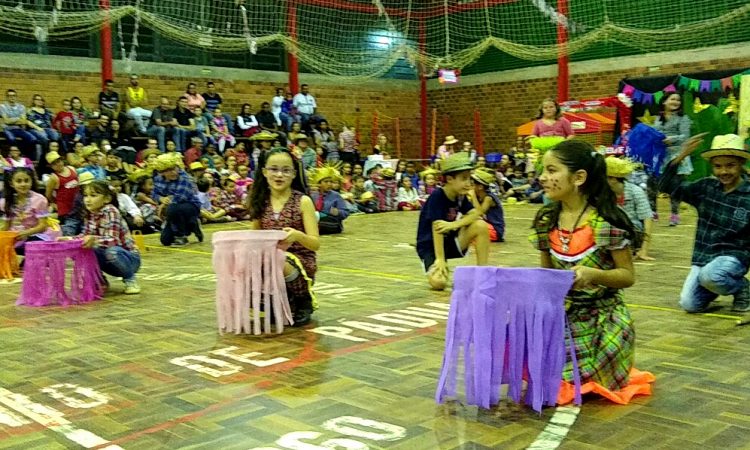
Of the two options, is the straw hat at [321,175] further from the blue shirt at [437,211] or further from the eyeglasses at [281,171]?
the eyeglasses at [281,171]

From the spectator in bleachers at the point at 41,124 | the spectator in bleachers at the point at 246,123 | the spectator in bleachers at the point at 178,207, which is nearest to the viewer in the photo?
the spectator in bleachers at the point at 178,207

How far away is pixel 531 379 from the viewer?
9.56 feet

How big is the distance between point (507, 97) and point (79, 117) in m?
10.7

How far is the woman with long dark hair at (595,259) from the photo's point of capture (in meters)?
3.03

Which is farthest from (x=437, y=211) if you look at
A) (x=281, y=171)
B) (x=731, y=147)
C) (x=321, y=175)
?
(x=321, y=175)

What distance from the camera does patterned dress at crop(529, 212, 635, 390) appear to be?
304 cm

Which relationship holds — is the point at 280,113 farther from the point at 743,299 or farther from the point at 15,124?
the point at 743,299

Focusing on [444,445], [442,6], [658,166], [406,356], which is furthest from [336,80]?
[444,445]

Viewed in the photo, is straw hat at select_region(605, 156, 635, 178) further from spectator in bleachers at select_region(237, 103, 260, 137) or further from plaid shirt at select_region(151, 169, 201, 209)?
spectator in bleachers at select_region(237, 103, 260, 137)

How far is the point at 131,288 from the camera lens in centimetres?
597

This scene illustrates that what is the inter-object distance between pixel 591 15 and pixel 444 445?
15271 millimetres

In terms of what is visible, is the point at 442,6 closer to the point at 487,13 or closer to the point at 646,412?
the point at 487,13

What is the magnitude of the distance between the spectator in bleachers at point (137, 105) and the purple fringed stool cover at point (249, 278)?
10.7 metres

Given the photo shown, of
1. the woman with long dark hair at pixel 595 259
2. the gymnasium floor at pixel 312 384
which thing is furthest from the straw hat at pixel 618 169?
the woman with long dark hair at pixel 595 259
